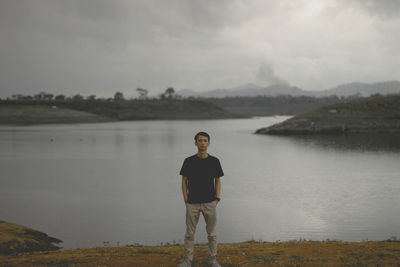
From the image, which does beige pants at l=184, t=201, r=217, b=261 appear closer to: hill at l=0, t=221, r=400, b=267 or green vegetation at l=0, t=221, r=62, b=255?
hill at l=0, t=221, r=400, b=267

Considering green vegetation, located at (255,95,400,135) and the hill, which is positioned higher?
green vegetation, located at (255,95,400,135)

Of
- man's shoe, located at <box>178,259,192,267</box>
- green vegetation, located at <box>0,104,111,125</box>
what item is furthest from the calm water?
green vegetation, located at <box>0,104,111,125</box>

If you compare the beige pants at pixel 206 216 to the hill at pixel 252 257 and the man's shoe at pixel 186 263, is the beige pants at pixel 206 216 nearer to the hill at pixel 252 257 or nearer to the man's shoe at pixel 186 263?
the man's shoe at pixel 186 263

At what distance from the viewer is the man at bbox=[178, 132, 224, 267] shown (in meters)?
8.80

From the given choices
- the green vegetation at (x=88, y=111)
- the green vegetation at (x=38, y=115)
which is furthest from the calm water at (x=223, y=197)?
the green vegetation at (x=88, y=111)

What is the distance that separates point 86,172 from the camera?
36031mm

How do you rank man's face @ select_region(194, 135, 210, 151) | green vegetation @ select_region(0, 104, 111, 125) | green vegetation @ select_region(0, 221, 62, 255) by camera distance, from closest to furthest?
man's face @ select_region(194, 135, 210, 151) < green vegetation @ select_region(0, 221, 62, 255) < green vegetation @ select_region(0, 104, 111, 125)

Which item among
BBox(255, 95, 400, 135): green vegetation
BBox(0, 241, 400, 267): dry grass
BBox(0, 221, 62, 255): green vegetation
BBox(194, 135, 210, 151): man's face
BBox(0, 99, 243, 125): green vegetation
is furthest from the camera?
BBox(0, 99, 243, 125): green vegetation

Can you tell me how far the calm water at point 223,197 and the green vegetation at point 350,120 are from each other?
1352 inches

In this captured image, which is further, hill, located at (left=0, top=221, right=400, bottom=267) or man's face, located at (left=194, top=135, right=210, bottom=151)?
hill, located at (left=0, top=221, right=400, bottom=267)

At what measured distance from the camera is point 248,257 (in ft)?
34.0

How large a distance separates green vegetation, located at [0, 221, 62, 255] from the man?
311 inches

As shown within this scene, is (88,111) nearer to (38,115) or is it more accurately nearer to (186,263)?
(38,115)

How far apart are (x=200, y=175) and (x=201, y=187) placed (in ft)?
0.89
